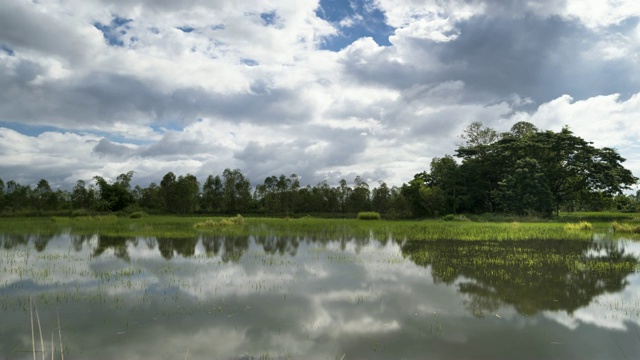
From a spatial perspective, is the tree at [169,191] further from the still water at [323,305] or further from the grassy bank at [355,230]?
the still water at [323,305]

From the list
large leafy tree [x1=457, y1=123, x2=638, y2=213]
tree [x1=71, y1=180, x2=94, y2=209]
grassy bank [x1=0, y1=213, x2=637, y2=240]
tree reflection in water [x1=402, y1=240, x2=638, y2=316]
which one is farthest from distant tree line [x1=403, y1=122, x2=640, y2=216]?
tree [x1=71, y1=180, x2=94, y2=209]

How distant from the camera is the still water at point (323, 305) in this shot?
573 cm

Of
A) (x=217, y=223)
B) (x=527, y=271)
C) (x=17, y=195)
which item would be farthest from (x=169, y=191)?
(x=527, y=271)

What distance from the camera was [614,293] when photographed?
924cm

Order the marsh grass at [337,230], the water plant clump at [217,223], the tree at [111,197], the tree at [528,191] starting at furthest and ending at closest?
the tree at [111,197]
the tree at [528,191]
the water plant clump at [217,223]
the marsh grass at [337,230]

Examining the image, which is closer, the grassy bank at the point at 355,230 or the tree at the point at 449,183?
the grassy bank at the point at 355,230

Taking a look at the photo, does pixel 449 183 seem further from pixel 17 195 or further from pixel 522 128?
pixel 17 195

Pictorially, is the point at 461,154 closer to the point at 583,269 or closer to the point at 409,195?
the point at 409,195

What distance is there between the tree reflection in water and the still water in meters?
0.06

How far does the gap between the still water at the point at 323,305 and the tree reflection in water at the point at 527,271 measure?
6 cm

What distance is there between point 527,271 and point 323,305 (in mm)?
7152

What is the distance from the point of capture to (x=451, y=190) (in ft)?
159

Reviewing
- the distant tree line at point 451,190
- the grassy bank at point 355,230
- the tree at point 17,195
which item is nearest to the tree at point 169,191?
the distant tree line at point 451,190

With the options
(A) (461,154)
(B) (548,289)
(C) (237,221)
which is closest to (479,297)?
(B) (548,289)
